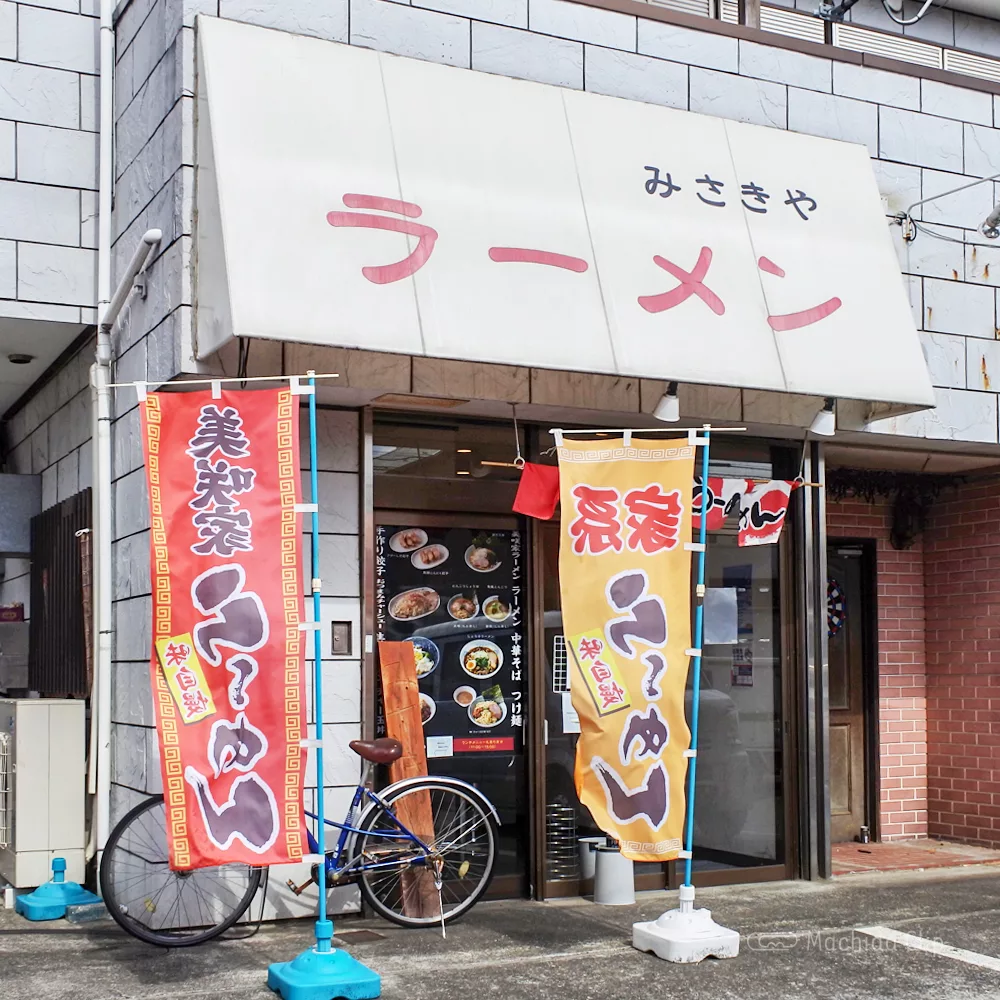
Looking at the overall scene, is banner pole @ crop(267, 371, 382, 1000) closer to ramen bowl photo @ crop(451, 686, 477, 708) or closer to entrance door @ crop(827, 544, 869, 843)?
ramen bowl photo @ crop(451, 686, 477, 708)

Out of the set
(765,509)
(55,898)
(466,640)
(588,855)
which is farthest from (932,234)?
(55,898)

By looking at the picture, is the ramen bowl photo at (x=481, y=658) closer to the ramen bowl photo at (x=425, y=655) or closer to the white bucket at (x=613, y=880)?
the ramen bowl photo at (x=425, y=655)

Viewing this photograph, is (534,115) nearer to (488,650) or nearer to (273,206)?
(273,206)

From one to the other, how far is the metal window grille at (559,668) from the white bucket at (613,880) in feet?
3.25

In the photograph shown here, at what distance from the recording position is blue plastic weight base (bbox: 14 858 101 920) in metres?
7.28

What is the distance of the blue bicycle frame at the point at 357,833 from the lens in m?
6.68

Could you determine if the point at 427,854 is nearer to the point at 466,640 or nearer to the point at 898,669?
the point at 466,640

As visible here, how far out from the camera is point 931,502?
10.3 m

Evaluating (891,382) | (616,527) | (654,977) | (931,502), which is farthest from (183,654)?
(931,502)

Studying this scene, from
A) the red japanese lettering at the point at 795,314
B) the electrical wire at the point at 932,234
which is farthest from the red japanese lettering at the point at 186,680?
the electrical wire at the point at 932,234

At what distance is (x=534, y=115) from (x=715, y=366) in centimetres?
175

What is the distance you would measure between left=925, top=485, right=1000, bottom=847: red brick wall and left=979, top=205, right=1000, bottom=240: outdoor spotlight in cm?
210

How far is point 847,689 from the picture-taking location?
10.3 m

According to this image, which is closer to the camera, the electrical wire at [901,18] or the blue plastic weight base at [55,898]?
the blue plastic weight base at [55,898]
